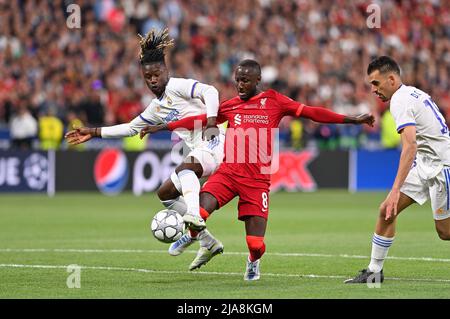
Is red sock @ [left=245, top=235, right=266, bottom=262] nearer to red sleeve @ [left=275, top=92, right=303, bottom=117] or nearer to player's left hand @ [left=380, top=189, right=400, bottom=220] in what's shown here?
red sleeve @ [left=275, top=92, right=303, bottom=117]

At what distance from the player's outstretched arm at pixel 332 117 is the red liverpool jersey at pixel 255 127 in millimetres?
132

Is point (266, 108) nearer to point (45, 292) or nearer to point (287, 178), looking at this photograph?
point (45, 292)

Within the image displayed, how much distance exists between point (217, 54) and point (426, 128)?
21279 mm

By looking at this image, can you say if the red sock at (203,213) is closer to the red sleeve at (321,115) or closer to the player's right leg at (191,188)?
the player's right leg at (191,188)

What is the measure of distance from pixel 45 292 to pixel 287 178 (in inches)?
754

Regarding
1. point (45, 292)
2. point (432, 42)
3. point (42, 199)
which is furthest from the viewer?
point (432, 42)

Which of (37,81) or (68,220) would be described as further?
(37,81)

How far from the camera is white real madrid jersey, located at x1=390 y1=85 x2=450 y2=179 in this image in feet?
31.2

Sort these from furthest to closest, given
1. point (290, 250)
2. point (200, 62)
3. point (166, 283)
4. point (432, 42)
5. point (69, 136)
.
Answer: point (432, 42) → point (200, 62) → point (290, 250) → point (69, 136) → point (166, 283)

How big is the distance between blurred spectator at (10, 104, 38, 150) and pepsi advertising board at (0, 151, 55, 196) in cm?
78

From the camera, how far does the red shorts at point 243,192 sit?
1031cm

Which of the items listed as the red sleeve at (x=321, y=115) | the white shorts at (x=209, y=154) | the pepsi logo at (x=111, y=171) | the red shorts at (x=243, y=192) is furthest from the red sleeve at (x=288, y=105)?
the pepsi logo at (x=111, y=171)
